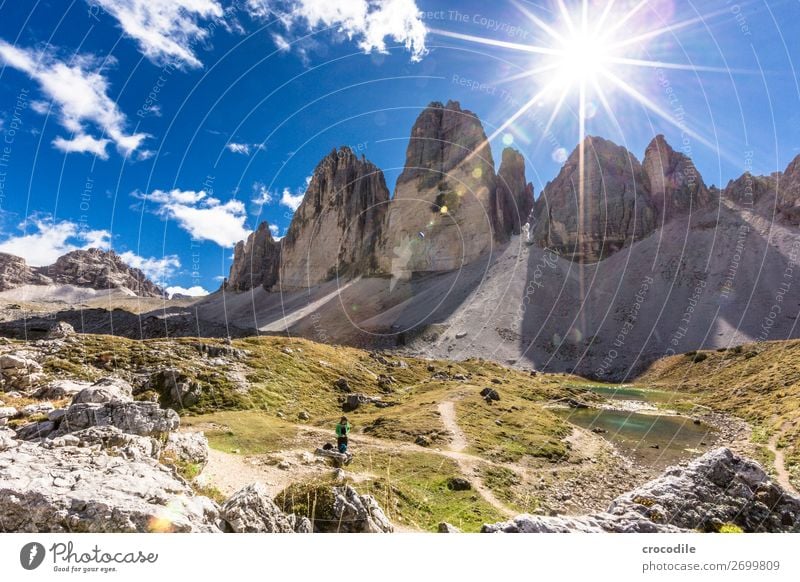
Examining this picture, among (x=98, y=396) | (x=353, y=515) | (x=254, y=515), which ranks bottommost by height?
(x=353, y=515)

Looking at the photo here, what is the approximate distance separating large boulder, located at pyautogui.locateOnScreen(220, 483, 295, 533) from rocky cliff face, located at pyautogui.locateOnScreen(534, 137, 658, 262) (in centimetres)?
14533

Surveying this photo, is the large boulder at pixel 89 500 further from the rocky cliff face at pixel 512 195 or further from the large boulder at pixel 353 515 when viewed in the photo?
the rocky cliff face at pixel 512 195

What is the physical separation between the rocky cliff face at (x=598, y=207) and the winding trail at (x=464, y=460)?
121m

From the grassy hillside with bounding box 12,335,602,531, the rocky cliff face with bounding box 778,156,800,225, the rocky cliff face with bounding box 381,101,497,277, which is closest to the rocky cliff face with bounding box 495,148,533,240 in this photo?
the rocky cliff face with bounding box 381,101,497,277

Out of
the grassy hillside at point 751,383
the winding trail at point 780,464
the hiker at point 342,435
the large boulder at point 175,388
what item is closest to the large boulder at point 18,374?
the large boulder at point 175,388

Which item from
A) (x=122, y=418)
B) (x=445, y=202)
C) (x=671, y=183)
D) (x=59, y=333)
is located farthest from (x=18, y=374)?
(x=671, y=183)

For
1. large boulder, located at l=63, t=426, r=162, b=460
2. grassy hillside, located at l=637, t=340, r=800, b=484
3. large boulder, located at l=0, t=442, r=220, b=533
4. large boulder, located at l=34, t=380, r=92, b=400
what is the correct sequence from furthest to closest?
grassy hillside, located at l=637, t=340, r=800, b=484 → large boulder, located at l=34, t=380, r=92, b=400 → large boulder, located at l=63, t=426, r=162, b=460 → large boulder, located at l=0, t=442, r=220, b=533

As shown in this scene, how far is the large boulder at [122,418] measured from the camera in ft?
47.4

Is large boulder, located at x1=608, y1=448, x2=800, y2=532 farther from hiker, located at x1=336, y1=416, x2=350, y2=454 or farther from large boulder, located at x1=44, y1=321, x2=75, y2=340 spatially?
large boulder, located at x1=44, y1=321, x2=75, y2=340

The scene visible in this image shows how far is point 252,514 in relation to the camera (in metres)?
7.93

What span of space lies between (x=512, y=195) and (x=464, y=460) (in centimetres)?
16010

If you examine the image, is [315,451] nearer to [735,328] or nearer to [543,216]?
[735,328]

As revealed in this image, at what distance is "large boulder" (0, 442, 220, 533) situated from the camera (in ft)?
19.6

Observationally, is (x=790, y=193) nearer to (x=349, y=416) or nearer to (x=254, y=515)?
(x=349, y=416)
